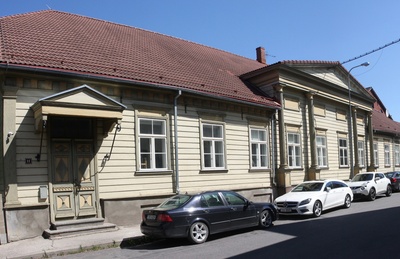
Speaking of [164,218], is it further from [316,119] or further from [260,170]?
[316,119]

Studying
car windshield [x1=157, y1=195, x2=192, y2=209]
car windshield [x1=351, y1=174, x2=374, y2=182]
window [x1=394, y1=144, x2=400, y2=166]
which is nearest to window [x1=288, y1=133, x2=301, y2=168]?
car windshield [x1=351, y1=174, x2=374, y2=182]

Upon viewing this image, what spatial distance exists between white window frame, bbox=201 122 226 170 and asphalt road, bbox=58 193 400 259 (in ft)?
13.9

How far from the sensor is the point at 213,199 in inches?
423

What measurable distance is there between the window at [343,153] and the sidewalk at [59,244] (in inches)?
681

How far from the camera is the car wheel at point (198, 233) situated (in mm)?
9773

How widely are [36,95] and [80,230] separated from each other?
4.21m

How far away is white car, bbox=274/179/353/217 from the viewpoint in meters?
13.8

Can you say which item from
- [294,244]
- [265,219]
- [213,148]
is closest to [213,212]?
[265,219]

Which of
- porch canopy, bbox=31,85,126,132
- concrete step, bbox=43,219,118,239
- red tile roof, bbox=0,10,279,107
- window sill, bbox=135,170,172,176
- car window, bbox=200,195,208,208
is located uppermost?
red tile roof, bbox=0,10,279,107

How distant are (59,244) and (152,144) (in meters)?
5.07

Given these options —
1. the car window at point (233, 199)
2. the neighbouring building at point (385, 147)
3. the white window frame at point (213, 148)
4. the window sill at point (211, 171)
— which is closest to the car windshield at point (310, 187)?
the window sill at point (211, 171)

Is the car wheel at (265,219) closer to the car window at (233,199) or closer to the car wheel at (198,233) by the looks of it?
the car window at (233,199)

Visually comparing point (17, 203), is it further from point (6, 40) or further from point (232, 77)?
point (232, 77)

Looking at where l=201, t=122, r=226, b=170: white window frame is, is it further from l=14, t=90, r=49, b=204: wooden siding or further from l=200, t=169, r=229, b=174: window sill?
l=14, t=90, r=49, b=204: wooden siding
